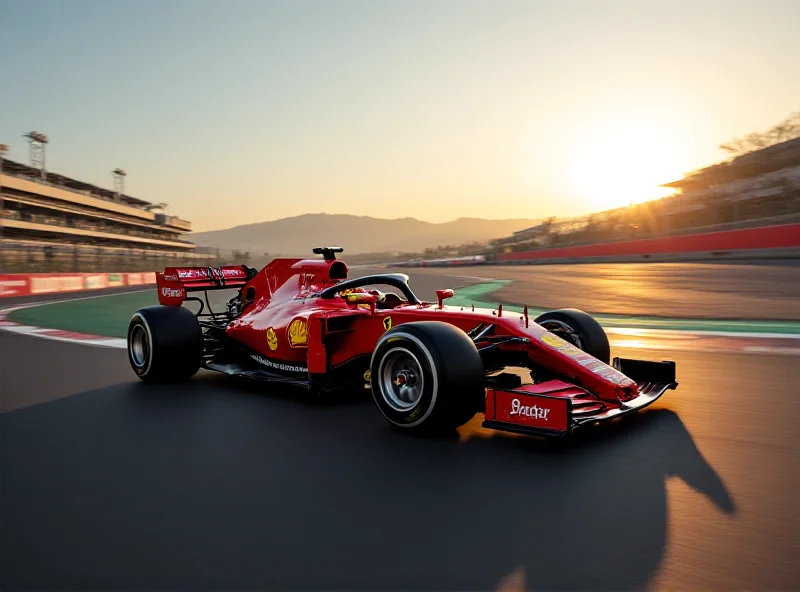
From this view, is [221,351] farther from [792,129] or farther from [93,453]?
[792,129]

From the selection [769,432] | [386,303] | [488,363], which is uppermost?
[386,303]

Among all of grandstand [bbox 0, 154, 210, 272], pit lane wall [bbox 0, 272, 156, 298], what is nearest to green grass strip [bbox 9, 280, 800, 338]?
pit lane wall [bbox 0, 272, 156, 298]

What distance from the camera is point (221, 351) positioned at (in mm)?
7543

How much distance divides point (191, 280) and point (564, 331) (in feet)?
14.4

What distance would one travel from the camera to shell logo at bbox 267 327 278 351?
6743 mm

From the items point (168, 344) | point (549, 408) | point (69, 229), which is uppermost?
point (69, 229)

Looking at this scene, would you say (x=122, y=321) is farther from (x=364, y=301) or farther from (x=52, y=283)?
(x=52, y=283)

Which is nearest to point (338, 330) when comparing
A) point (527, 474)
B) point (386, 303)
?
point (386, 303)

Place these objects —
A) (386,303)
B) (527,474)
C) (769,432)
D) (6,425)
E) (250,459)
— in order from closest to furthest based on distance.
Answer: (527,474) → (250,459) → (769,432) → (6,425) → (386,303)

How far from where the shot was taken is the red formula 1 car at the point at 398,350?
454 centimetres

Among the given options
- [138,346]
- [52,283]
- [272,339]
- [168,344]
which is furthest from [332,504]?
[52,283]

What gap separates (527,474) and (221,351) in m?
4.54

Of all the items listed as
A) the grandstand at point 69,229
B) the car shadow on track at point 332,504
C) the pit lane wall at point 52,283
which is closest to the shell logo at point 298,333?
the car shadow on track at point 332,504

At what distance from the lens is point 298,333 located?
21.1 feet
